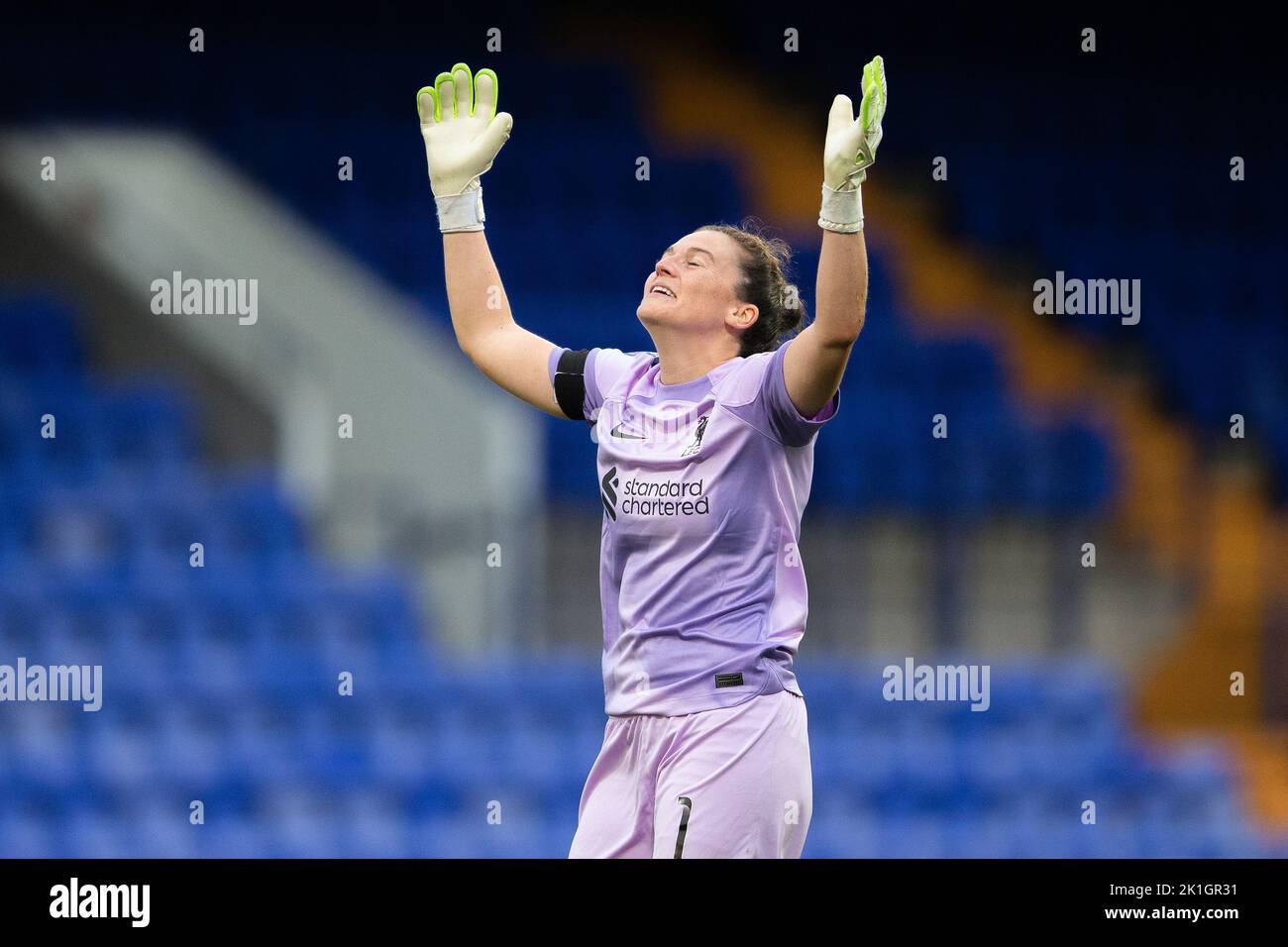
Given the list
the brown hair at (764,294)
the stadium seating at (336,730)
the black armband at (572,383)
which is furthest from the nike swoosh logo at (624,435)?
the stadium seating at (336,730)

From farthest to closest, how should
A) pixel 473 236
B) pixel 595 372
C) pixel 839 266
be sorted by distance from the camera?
pixel 473 236 < pixel 595 372 < pixel 839 266

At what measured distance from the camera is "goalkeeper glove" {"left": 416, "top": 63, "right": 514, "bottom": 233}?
3.34 metres

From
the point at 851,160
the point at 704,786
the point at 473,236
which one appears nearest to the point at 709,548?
the point at 704,786

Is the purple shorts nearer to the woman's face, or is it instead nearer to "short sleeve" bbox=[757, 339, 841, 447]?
"short sleeve" bbox=[757, 339, 841, 447]

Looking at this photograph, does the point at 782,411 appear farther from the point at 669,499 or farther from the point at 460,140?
the point at 460,140

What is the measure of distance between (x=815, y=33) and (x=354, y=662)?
14.6 ft

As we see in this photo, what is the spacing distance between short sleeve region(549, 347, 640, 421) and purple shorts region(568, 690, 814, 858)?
1.88ft

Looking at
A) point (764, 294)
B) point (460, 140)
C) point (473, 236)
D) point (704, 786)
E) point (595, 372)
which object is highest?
point (460, 140)

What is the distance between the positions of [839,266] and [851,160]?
0.59 ft

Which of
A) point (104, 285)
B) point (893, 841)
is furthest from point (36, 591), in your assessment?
point (893, 841)

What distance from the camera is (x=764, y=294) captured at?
318 cm

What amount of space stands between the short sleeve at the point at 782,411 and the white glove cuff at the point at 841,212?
7.9 inches

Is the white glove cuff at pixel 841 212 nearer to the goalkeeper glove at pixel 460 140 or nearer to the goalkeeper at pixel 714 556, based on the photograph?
the goalkeeper at pixel 714 556

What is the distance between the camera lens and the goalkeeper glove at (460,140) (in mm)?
3344
